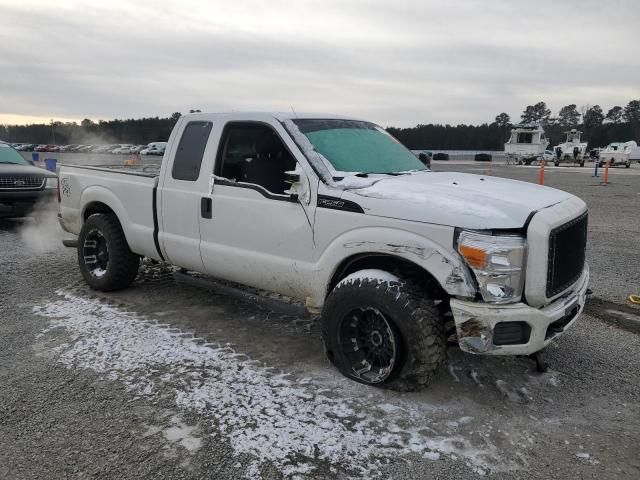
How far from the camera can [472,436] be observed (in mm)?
3018

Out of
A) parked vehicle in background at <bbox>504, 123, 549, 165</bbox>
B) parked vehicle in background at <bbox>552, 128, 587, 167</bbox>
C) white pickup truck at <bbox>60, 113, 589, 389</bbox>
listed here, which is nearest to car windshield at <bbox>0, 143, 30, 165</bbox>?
white pickup truck at <bbox>60, 113, 589, 389</bbox>

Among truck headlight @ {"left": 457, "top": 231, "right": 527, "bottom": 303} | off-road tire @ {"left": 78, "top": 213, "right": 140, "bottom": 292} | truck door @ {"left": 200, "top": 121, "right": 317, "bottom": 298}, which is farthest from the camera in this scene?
off-road tire @ {"left": 78, "top": 213, "right": 140, "bottom": 292}

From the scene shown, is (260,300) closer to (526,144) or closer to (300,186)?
(300,186)

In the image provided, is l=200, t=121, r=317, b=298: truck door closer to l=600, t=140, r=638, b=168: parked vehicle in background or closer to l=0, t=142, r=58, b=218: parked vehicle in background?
l=0, t=142, r=58, b=218: parked vehicle in background

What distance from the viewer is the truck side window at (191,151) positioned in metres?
4.70

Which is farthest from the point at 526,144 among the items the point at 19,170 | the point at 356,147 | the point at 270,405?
the point at 270,405

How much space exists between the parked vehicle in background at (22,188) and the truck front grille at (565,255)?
9.07 m

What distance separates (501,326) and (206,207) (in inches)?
103

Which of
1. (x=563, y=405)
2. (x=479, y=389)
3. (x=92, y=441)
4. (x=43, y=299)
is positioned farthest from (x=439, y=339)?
(x=43, y=299)

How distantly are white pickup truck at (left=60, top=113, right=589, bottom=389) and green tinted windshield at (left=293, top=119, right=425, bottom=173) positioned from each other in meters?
0.02

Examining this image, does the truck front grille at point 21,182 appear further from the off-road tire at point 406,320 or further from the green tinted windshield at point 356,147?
the off-road tire at point 406,320

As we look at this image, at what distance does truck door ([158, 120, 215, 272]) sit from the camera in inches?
183

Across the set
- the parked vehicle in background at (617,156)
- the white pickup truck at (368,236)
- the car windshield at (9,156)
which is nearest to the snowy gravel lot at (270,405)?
the white pickup truck at (368,236)

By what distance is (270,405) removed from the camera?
3.34 metres
